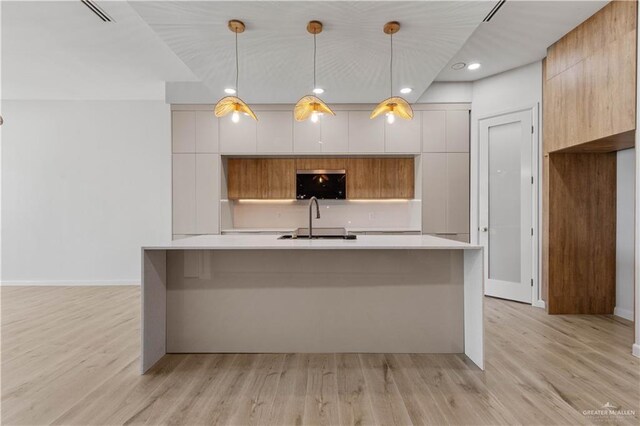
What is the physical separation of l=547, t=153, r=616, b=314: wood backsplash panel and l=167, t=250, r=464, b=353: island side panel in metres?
2.01

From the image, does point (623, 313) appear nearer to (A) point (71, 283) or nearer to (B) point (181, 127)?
(B) point (181, 127)

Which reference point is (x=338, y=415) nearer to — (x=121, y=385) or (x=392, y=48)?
(x=121, y=385)

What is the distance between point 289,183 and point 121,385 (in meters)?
3.46

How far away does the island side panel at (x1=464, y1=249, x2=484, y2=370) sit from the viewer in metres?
2.43

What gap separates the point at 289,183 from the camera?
5.15 m

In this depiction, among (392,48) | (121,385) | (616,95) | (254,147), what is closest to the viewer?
(121,385)

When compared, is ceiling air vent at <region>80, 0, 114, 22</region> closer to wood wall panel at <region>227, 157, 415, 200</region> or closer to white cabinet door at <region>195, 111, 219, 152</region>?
white cabinet door at <region>195, 111, 219, 152</region>

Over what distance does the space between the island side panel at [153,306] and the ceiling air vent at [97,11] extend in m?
2.31

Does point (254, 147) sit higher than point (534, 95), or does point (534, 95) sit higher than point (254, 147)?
point (534, 95)

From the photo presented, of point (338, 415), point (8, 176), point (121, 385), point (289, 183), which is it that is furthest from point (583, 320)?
point (8, 176)

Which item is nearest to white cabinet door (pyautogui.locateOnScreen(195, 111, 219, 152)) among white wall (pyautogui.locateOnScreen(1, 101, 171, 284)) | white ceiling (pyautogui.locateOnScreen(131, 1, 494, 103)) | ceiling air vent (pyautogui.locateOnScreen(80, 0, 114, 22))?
white ceiling (pyautogui.locateOnScreen(131, 1, 494, 103))

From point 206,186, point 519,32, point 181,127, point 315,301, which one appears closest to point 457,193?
point 519,32

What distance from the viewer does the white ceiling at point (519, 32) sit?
3023 millimetres

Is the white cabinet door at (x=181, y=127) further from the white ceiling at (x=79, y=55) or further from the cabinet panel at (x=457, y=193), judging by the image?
the cabinet panel at (x=457, y=193)
